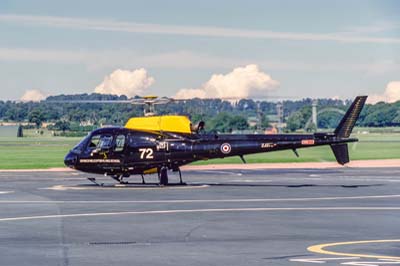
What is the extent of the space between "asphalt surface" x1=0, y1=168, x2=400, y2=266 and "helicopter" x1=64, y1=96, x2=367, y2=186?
3.01 feet

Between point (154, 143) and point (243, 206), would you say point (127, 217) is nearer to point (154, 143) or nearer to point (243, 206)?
point (243, 206)

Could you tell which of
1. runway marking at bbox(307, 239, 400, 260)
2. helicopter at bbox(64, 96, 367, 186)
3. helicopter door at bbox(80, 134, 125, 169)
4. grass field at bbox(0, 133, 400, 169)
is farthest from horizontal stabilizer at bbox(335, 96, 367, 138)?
grass field at bbox(0, 133, 400, 169)

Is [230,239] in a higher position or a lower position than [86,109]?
lower

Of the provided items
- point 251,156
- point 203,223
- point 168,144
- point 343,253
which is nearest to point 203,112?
point 251,156

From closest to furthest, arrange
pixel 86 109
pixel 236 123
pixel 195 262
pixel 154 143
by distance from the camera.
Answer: pixel 195 262 → pixel 154 143 → pixel 86 109 → pixel 236 123

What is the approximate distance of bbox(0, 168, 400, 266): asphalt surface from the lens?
56.6 ft

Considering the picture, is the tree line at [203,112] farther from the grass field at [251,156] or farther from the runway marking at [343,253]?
the runway marking at [343,253]

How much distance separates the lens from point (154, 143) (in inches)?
1426

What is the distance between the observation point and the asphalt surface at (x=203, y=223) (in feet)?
56.6

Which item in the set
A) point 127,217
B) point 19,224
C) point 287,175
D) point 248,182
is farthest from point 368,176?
point 19,224

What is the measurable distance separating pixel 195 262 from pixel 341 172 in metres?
31.6

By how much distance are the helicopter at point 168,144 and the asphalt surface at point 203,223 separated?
0.92 metres

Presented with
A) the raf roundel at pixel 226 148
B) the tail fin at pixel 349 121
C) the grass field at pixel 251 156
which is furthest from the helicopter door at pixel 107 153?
the grass field at pixel 251 156

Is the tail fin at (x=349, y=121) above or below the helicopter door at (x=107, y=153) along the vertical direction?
above
